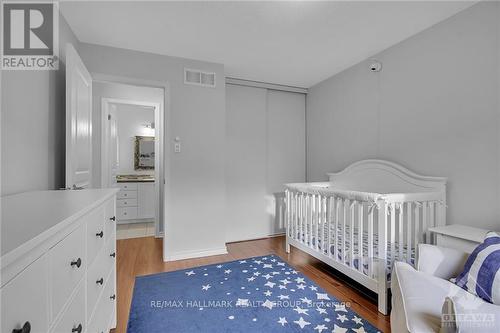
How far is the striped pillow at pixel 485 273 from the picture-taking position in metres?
1.12

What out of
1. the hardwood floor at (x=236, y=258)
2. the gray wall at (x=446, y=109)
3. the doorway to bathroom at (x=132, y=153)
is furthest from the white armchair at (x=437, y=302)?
the doorway to bathroom at (x=132, y=153)

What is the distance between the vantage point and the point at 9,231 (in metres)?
0.60

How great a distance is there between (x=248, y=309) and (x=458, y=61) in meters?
2.62

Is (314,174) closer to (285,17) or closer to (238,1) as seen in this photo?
(285,17)

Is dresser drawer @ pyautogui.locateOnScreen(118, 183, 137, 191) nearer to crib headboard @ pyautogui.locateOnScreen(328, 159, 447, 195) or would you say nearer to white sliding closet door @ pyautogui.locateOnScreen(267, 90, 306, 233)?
white sliding closet door @ pyautogui.locateOnScreen(267, 90, 306, 233)

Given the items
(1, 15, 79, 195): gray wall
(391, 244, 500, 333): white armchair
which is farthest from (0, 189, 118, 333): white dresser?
(391, 244, 500, 333): white armchair

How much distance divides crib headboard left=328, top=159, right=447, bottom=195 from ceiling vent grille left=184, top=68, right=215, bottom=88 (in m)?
2.03

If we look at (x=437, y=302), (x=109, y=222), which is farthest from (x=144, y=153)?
(x=437, y=302)

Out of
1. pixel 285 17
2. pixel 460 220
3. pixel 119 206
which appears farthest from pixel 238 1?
pixel 119 206

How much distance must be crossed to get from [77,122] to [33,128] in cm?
35

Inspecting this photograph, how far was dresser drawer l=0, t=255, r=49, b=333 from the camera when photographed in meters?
0.48

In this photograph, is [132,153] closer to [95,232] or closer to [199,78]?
[199,78]

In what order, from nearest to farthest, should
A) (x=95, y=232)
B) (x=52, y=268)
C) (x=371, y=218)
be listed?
(x=52, y=268) < (x=95, y=232) < (x=371, y=218)

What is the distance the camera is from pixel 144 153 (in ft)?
17.0
